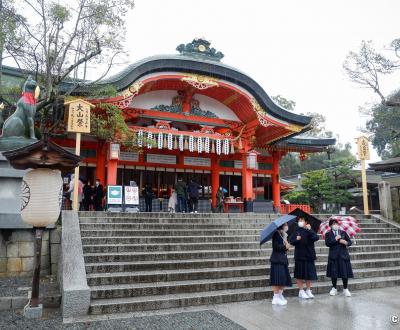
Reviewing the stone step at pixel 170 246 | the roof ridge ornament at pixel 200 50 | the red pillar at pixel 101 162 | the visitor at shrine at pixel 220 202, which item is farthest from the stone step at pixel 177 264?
the roof ridge ornament at pixel 200 50

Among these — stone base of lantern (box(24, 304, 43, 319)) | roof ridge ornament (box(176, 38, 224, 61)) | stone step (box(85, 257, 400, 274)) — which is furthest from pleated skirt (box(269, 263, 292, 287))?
roof ridge ornament (box(176, 38, 224, 61))

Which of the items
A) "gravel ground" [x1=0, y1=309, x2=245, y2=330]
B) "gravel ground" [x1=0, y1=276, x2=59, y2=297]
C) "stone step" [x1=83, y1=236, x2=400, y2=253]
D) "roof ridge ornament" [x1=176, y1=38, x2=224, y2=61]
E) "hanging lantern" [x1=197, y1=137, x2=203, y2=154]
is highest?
"roof ridge ornament" [x1=176, y1=38, x2=224, y2=61]

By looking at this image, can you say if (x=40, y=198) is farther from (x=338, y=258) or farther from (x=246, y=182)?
(x=246, y=182)

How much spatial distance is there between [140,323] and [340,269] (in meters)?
4.32

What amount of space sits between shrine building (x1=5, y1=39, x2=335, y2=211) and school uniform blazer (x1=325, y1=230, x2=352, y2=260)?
7584 millimetres

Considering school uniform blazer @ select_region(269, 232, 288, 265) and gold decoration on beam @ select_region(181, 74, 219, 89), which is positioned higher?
gold decoration on beam @ select_region(181, 74, 219, 89)

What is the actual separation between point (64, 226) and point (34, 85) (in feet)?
10.9

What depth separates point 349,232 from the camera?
24.9 ft

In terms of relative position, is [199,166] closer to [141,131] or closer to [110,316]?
[141,131]

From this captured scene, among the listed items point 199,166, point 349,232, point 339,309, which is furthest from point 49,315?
point 199,166

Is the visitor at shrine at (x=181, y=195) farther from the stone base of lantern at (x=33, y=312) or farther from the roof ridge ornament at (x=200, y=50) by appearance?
the stone base of lantern at (x=33, y=312)

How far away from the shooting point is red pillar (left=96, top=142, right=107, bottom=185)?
14.6 meters

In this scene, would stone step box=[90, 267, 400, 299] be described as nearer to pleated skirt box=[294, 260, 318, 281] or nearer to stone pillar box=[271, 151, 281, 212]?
pleated skirt box=[294, 260, 318, 281]

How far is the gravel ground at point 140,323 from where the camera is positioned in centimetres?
479
